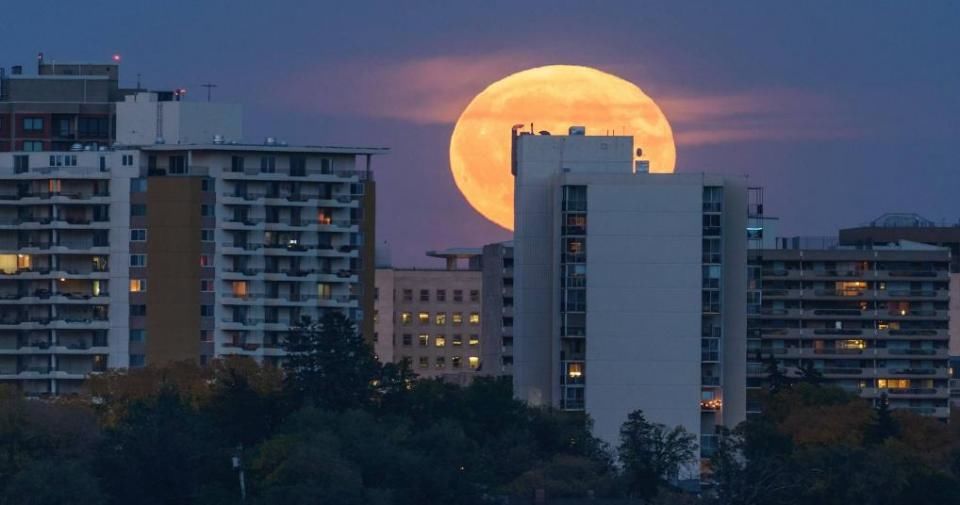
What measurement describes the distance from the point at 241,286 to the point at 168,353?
636 centimetres

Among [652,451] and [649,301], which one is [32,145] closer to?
[649,301]

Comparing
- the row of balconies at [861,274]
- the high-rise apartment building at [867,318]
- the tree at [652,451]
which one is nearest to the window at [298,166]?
the tree at [652,451]

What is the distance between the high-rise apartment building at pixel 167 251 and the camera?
137 metres

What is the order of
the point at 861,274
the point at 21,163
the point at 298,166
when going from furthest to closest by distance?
1. the point at 861,274
2. the point at 298,166
3. the point at 21,163

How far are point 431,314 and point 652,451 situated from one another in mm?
83611

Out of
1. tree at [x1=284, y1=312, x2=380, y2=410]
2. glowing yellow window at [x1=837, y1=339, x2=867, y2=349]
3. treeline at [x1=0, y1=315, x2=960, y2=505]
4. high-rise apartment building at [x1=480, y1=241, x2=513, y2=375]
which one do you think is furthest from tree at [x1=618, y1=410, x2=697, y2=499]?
glowing yellow window at [x1=837, y1=339, x2=867, y2=349]

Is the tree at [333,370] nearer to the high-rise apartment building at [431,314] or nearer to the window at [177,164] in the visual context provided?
the window at [177,164]

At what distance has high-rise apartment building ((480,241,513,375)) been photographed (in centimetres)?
14762

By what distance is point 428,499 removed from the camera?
313 feet

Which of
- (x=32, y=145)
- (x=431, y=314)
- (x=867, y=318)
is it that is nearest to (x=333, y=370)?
(x=32, y=145)

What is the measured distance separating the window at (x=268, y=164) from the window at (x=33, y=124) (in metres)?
21.8

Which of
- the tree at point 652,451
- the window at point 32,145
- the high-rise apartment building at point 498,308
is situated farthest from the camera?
the window at point 32,145

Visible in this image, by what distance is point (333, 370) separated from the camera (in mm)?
108375

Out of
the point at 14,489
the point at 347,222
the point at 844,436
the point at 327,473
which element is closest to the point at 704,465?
the point at 844,436
